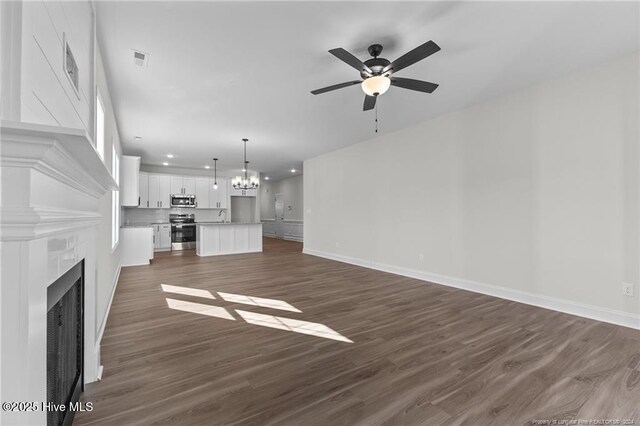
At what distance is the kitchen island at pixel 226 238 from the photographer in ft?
25.3

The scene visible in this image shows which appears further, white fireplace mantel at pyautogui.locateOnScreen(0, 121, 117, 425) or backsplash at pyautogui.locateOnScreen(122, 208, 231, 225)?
backsplash at pyautogui.locateOnScreen(122, 208, 231, 225)

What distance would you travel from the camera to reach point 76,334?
1.79 metres

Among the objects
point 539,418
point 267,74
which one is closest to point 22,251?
point 539,418

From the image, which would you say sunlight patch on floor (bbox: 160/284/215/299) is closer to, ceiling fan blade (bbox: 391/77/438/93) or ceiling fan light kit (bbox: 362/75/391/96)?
ceiling fan light kit (bbox: 362/75/391/96)

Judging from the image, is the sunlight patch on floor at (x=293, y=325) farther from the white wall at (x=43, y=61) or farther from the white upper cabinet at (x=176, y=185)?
the white upper cabinet at (x=176, y=185)

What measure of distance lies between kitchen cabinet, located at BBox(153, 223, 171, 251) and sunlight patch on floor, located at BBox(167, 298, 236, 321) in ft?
18.7

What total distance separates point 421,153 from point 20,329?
526 centimetres

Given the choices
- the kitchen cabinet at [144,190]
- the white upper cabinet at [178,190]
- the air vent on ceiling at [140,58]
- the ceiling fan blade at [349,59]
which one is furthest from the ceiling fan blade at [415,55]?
the kitchen cabinet at [144,190]

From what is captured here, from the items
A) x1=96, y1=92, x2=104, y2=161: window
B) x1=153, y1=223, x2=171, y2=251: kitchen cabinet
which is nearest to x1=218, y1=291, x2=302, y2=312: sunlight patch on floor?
x1=96, y1=92, x2=104, y2=161: window

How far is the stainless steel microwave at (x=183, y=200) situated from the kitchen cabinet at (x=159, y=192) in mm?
140

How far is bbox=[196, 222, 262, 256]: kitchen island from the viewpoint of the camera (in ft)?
25.3

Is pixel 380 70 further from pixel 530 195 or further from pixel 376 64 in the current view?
pixel 530 195

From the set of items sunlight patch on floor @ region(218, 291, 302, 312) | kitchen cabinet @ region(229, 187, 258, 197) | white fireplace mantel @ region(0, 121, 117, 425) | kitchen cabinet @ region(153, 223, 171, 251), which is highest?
kitchen cabinet @ region(229, 187, 258, 197)

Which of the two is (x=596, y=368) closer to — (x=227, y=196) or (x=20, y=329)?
(x=20, y=329)
